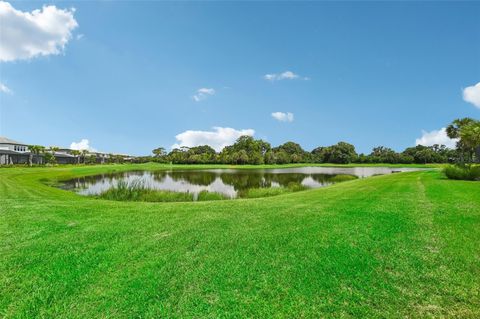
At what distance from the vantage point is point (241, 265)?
449 cm

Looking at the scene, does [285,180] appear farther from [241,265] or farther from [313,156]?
[313,156]

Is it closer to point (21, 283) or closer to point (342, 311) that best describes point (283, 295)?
point (342, 311)

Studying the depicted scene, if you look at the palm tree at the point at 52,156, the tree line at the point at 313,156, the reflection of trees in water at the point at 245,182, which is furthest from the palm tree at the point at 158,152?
the reflection of trees in water at the point at 245,182

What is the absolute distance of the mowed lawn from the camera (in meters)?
3.39

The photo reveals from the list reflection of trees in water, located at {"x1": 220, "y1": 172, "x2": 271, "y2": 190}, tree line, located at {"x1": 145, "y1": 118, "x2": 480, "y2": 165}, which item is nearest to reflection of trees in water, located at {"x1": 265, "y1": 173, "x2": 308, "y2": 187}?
reflection of trees in water, located at {"x1": 220, "y1": 172, "x2": 271, "y2": 190}

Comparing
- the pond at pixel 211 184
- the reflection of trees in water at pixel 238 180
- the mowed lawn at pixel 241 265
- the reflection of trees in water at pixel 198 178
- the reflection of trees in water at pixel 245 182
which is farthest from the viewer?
the reflection of trees in water at pixel 198 178

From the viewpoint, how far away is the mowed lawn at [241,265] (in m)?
3.39

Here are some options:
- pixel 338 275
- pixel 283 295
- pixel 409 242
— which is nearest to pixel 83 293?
pixel 283 295

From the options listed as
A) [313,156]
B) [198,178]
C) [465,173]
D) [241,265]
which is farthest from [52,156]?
[313,156]

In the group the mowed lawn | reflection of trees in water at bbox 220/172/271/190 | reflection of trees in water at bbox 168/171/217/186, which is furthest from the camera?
reflection of trees in water at bbox 168/171/217/186

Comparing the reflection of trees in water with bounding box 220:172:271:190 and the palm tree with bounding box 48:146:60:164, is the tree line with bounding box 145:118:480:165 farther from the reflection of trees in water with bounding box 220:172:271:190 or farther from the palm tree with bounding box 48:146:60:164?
the reflection of trees in water with bounding box 220:172:271:190

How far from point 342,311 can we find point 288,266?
4.23 feet

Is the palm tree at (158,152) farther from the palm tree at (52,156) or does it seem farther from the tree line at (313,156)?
the palm tree at (52,156)

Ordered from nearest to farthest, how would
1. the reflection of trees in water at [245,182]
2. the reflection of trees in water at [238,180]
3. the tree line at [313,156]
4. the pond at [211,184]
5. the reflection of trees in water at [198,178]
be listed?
the pond at [211,184]
the reflection of trees in water at [245,182]
the reflection of trees in water at [238,180]
the reflection of trees in water at [198,178]
the tree line at [313,156]
